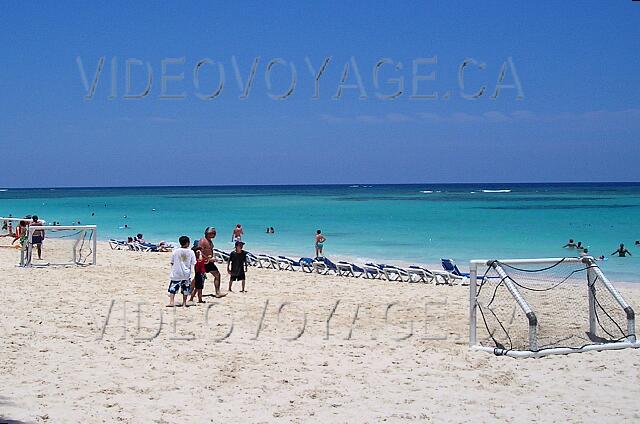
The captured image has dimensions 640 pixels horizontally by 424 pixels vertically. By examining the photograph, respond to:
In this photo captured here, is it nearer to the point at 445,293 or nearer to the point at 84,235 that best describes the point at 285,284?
the point at 445,293

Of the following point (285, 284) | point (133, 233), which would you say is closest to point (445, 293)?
point (285, 284)

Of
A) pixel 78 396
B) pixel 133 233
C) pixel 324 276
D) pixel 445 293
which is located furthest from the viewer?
pixel 133 233

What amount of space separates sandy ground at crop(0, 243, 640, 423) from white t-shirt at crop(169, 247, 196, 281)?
53 centimetres

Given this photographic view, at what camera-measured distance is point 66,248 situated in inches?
690

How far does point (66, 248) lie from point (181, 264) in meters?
7.79

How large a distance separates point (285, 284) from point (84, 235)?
5.70m

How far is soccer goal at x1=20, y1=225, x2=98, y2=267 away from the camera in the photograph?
16625 millimetres

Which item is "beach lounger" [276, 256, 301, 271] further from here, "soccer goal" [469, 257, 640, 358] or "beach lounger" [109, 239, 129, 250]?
"beach lounger" [109, 239, 129, 250]

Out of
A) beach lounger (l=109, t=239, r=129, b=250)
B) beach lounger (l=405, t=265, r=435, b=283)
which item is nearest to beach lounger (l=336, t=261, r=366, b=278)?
beach lounger (l=405, t=265, r=435, b=283)

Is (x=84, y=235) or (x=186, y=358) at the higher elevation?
(x=84, y=235)

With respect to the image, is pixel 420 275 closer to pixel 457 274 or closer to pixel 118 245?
pixel 457 274

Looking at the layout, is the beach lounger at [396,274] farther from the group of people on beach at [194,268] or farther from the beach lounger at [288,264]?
the group of people on beach at [194,268]

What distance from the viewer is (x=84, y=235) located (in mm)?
17219

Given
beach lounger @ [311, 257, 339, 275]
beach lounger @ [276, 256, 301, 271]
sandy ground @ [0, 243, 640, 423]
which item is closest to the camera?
sandy ground @ [0, 243, 640, 423]
